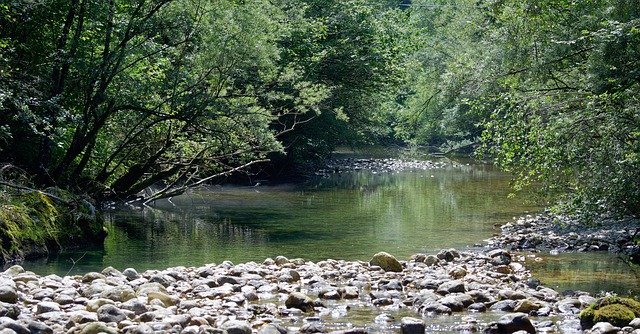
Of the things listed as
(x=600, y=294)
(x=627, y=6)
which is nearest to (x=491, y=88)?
(x=627, y=6)

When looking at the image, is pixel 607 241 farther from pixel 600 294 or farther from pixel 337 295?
pixel 337 295

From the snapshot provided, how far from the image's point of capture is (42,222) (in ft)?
57.5

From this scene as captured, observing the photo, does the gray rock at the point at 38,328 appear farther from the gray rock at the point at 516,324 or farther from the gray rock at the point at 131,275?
the gray rock at the point at 516,324

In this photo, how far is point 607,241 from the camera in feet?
60.6

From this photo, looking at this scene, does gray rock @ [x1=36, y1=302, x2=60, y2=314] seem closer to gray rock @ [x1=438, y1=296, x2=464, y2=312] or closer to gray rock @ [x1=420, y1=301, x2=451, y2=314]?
gray rock @ [x1=420, y1=301, x2=451, y2=314]

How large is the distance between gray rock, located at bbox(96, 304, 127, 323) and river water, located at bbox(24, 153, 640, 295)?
521 cm

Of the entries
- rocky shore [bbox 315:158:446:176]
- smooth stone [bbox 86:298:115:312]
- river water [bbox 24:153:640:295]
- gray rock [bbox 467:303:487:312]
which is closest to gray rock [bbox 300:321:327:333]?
gray rock [bbox 467:303:487:312]

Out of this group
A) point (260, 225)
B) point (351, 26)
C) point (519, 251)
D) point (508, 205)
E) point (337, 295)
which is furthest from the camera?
point (351, 26)

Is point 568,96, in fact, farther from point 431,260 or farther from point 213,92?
point 213,92

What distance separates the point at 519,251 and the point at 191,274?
7514 millimetres

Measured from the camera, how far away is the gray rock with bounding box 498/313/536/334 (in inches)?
407

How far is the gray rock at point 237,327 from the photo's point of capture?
9.72m

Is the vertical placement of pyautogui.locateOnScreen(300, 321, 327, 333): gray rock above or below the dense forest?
below

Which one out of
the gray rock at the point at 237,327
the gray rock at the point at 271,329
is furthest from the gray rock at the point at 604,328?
the gray rock at the point at 237,327
